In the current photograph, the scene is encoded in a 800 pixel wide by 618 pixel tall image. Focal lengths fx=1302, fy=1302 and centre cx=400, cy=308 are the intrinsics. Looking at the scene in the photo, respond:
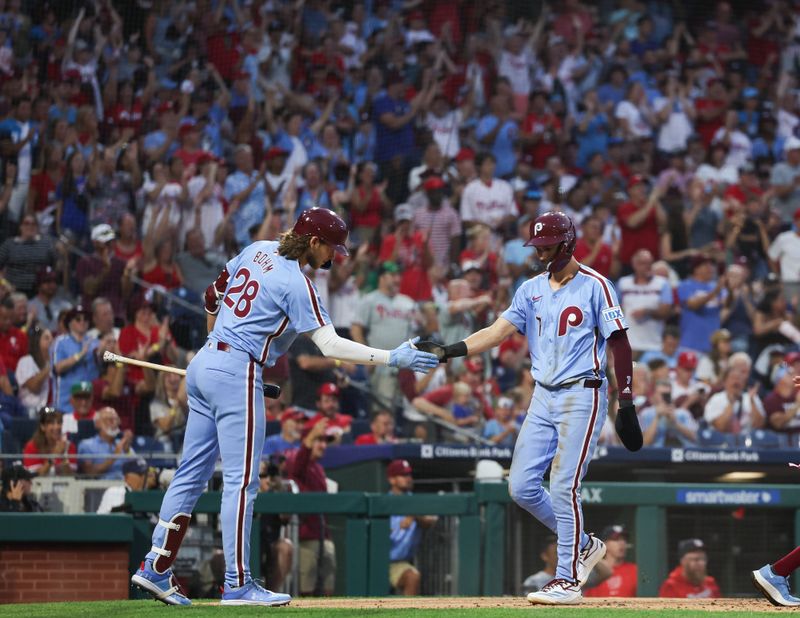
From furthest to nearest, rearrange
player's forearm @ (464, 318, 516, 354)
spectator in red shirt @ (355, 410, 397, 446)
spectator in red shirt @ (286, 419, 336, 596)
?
spectator in red shirt @ (355, 410, 397, 446), spectator in red shirt @ (286, 419, 336, 596), player's forearm @ (464, 318, 516, 354)

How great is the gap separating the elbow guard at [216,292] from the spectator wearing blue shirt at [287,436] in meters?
3.95

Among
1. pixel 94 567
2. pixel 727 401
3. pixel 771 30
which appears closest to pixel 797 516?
pixel 727 401

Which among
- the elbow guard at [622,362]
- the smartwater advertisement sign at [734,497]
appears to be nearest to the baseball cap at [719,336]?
the smartwater advertisement sign at [734,497]

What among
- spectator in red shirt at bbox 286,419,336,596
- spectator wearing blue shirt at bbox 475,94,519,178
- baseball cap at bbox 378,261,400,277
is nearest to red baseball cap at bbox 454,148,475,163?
spectator wearing blue shirt at bbox 475,94,519,178

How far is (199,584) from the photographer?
873 cm

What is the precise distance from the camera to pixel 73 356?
10977 millimetres

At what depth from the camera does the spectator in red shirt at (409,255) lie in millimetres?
→ 13039

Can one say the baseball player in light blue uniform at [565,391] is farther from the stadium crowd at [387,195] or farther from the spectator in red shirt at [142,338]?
the spectator in red shirt at [142,338]

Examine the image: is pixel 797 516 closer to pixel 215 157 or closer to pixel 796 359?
pixel 796 359

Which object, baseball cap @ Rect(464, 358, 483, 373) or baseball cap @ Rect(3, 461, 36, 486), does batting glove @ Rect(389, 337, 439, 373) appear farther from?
baseball cap @ Rect(464, 358, 483, 373)

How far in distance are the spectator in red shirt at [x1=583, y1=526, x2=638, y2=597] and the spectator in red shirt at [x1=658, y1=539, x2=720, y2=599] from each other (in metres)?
0.23

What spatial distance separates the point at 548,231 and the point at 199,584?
3798 millimetres

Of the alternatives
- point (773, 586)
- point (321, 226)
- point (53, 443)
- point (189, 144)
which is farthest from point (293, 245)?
point (189, 144)

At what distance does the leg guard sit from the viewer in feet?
20.1
